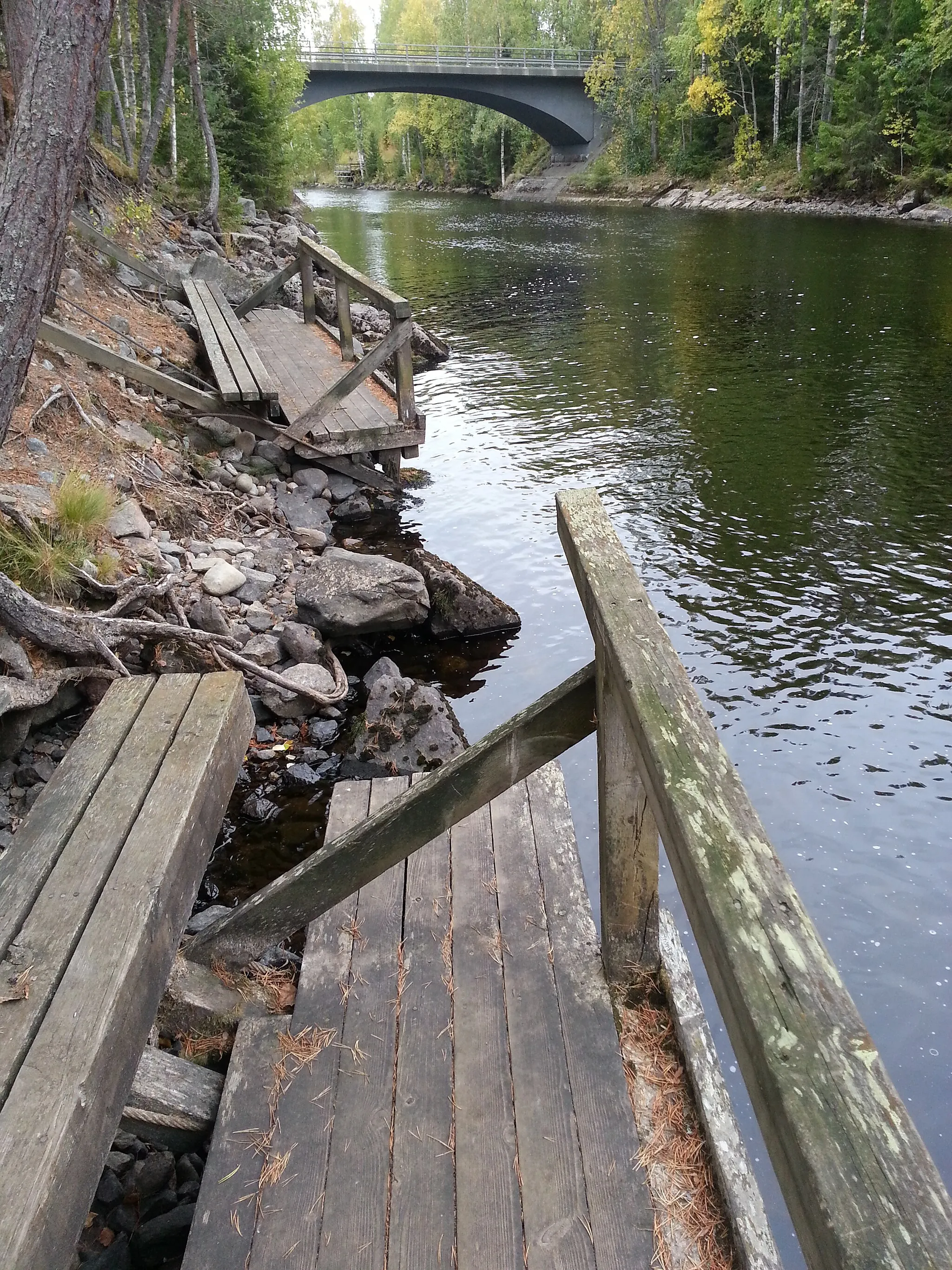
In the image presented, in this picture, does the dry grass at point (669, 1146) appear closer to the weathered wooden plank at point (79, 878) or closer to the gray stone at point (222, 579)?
the weathered wooden plank at point (79, 878)

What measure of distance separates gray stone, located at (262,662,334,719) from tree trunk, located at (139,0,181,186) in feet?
46.4

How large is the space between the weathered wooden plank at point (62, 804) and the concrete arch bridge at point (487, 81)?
50658 millimetres

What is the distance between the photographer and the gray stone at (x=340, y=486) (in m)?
9.21

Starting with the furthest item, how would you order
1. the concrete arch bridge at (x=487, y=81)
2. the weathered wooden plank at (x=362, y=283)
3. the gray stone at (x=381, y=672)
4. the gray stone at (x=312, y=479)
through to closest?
the concrete arch bridge at (x=487, y=81) < the gray stone at (x=312, y=479) < the weathered wooden plank at (x=362, y=283) < the gray stone at (x=381, y=672)

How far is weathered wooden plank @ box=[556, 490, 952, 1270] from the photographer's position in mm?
935

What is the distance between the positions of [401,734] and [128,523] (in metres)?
2.52

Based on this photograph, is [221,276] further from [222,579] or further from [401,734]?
[401,734]

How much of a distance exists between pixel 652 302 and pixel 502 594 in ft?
43.5

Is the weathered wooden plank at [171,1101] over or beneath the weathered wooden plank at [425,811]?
beneath

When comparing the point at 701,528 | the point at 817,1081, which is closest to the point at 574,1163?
the point at 817,1081

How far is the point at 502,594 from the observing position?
25.6 ft

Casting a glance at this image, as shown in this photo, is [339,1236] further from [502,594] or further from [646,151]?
[646,151]

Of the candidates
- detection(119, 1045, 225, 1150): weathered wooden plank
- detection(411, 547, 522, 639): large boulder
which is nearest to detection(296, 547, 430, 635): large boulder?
detection(411, 547, 522, 639): large boulder

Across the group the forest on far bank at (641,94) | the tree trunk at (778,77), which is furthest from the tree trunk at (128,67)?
the tree trunk at (778,77)
